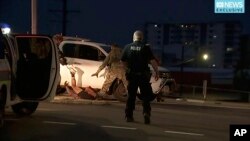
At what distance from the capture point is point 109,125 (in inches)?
464

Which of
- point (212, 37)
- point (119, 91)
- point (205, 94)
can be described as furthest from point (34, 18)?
point (212, 37)

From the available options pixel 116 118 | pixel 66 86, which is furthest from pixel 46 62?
pixel 66 86

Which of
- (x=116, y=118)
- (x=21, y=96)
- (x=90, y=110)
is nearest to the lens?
(x=21, y=96)

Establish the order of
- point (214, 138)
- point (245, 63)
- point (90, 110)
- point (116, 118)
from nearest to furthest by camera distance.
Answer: point (214, 138)
point (116, 118)
point (90, 110)
point (245, 63)

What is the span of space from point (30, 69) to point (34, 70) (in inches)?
3.5

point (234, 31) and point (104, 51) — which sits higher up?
point (234, 31)

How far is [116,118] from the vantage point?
1302 cm

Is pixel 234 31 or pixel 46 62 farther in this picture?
pixel 234 31

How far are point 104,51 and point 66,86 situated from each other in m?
1.58

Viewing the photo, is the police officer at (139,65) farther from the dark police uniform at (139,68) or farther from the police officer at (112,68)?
the police officer at (112,68)

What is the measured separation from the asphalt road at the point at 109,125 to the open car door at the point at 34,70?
0.53 meters

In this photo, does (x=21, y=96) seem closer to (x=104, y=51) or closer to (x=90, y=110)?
(x=90, y=110)

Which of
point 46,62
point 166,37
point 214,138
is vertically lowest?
point 214,138

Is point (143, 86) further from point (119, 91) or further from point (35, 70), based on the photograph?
point (119, 91)
